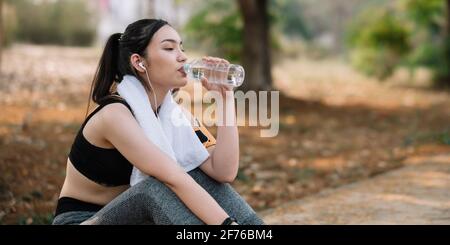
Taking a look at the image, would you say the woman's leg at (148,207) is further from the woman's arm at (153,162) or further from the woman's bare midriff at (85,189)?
the woman's bare midriff at (85,189)

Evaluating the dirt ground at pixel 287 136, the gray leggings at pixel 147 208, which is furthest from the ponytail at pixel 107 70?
the dirt ground at pixel 287 136

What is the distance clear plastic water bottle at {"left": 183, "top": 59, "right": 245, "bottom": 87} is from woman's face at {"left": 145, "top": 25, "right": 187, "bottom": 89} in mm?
43

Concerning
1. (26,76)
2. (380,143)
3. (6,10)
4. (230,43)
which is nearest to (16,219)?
(380,143)

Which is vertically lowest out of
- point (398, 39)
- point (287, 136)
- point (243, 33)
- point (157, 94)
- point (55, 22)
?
point (55, 22)

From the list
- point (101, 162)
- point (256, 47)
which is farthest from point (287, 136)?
point (101, 162)

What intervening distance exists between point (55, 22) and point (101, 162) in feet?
83.4

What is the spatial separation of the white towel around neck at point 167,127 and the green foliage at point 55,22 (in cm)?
2360

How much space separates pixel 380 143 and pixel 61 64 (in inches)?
471

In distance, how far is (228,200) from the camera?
309 centimetres

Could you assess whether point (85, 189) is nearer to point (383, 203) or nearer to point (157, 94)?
point (157, 94)

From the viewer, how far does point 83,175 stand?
2980 millimetres

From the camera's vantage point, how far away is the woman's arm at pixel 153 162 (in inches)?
110
